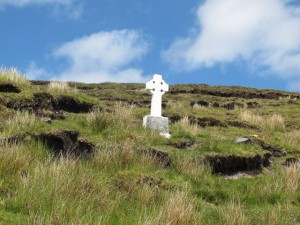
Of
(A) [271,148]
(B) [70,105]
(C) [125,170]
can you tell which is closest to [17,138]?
(C) [125,170]

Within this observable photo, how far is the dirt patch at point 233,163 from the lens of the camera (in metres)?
14.7

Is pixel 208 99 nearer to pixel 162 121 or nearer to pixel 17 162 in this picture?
pixel 162 121

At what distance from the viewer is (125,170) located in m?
12.0

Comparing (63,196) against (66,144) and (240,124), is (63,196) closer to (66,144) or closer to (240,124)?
(66,144)

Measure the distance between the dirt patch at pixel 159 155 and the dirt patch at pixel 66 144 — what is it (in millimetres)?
1366

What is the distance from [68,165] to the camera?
10461mm

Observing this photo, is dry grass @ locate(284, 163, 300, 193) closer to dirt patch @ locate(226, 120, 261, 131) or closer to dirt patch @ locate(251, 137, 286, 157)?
dirt patch @ locate(251, 137, 286, 157)

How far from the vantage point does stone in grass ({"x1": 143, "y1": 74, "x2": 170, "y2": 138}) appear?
18016 millimetres

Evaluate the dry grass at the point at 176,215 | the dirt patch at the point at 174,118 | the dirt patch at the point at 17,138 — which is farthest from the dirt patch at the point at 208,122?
the dry grass at the point at 176,215

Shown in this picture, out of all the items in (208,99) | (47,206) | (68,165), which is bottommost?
(47,206)

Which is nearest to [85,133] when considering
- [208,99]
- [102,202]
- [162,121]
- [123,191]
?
[162,121]

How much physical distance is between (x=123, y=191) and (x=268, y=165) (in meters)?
7.41

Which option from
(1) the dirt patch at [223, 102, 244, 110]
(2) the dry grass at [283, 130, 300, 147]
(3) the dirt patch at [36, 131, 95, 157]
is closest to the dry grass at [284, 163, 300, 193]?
(3) the dirt patch at [36, 131, 95, 157]

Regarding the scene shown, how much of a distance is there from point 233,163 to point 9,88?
30.5 ft
